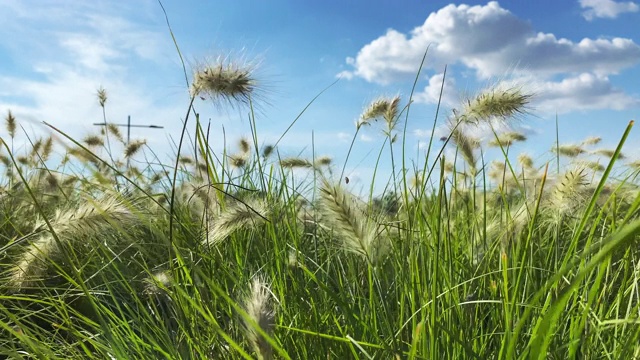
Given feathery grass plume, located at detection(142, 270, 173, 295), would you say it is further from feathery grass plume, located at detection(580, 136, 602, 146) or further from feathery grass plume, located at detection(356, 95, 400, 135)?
feathery grass plume, located at detection(580, 136, 602, 146)

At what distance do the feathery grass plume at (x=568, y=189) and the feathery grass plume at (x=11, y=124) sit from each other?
13.8 feet

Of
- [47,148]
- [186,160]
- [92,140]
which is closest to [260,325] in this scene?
[186,160]

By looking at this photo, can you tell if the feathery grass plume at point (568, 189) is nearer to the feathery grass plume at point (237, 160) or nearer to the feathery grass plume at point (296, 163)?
the feathery grass plume at point (296, 163)

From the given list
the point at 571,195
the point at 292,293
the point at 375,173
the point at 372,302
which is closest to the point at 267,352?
the point at 372,302

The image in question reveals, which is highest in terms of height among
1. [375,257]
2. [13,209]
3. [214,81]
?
[214,81]

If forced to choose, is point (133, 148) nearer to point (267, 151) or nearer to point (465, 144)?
point (267, 151)

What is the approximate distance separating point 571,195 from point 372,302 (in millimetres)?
654

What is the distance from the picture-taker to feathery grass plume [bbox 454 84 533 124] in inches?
75.5

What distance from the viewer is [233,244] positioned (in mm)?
2443

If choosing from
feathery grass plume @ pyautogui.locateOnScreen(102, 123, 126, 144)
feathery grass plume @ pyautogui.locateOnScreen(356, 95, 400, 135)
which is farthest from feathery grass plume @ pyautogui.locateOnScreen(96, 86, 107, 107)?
feathery grass plume @ pyautogui.locateOnScreen(356, 95, 400, 135)

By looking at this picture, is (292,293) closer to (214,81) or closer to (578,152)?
(214,81)

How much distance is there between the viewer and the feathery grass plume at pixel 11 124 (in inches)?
190

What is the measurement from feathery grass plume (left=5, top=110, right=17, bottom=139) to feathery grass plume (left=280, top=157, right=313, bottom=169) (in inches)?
110

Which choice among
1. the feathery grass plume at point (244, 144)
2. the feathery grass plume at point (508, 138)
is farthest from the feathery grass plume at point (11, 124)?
the feathery grass plume at point (508, 138)
